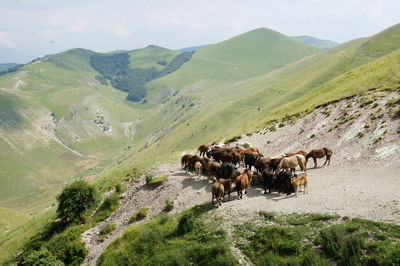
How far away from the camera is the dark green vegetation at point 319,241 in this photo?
44.7ft

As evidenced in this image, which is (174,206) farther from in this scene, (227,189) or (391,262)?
(391,262)

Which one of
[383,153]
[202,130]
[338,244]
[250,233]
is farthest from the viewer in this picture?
[202,130]

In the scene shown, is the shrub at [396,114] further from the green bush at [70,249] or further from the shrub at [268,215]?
the green bush at [70,249]

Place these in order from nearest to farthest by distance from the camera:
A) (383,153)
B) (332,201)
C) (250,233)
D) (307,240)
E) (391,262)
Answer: (391,262) < (307,240) < (250,233) < (332,201) < (383,153)

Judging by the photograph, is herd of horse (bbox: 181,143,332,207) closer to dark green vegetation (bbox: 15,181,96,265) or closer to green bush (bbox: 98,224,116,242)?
green bush (bbox: 98,224,116,242)

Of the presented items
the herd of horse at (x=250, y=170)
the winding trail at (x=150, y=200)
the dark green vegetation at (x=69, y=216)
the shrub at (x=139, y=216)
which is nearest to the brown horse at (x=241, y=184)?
the herd of horse at (x=250, y=170)

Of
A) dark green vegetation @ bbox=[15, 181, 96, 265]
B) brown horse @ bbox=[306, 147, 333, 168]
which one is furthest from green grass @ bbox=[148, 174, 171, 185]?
brown horse @ bbox=[306, 147, 333, 168]

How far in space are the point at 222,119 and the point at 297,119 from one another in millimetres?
93292

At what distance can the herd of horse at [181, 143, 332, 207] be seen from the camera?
77.1ft

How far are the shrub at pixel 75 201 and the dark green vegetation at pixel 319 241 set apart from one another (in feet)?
76.8

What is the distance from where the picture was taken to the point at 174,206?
92.9 ft

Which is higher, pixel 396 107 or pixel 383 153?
pixel 396 107

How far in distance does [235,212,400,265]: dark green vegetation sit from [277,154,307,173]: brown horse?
8.69 meters

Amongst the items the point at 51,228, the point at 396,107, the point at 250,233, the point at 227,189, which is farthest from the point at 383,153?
the point at 51,228
